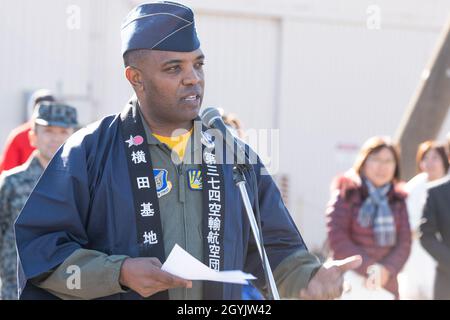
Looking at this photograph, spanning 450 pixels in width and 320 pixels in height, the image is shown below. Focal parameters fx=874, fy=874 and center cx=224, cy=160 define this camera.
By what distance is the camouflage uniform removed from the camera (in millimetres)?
4867

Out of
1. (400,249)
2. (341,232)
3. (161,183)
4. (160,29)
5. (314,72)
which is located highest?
(314,72)

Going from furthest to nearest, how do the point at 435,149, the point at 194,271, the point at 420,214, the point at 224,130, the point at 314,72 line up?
the point at 314,72 < the point at 435,149 < the point at 420,214 < the point at 224,130 < the point at 194,271

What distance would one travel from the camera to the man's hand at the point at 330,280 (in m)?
2.84

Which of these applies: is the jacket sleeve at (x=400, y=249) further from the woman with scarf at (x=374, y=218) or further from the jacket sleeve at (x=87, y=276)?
the jacket sleeve at (x=87, y=276)

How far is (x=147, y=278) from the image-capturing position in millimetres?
2658

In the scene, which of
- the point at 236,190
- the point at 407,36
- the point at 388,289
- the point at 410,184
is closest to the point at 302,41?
the point at 407,36

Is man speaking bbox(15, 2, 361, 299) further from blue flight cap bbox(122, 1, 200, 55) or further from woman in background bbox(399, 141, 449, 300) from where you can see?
woman in background bbox(399, 141, 449, 300)

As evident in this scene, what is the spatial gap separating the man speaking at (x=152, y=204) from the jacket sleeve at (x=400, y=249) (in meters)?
2.75

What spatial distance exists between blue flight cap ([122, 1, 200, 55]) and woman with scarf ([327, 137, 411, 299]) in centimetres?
290

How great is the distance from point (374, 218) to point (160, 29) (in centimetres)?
312

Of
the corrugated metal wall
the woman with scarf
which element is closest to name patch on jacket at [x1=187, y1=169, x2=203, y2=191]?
the woman with scarf

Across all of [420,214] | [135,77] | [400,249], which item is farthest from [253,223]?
[420,214]

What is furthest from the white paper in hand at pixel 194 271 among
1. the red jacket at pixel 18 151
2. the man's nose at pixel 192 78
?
the red jacket at pixel 18 151

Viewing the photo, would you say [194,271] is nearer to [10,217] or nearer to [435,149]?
[10,217]
